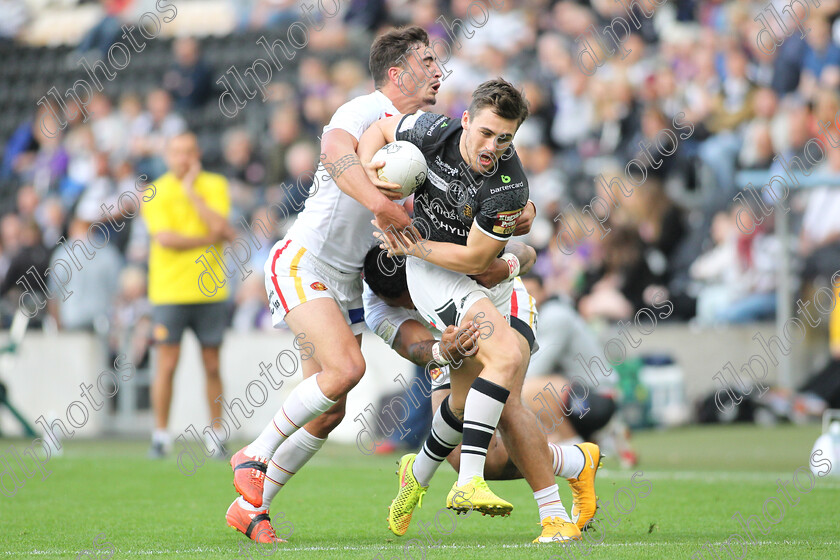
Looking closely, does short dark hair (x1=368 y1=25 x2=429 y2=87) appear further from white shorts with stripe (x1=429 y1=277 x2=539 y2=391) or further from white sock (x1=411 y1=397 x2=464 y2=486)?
white sock (x1=411 y1=397 x2=464 y2=486)

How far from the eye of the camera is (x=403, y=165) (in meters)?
5.08

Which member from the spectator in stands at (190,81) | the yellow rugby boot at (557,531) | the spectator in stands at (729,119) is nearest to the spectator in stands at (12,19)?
the spectator in stands at (190,81)

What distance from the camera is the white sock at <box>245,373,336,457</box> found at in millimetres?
5363

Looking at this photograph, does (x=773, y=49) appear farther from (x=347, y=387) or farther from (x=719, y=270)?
(x=347, y=387)

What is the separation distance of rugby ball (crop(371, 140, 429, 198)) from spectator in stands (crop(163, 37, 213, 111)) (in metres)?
14.2

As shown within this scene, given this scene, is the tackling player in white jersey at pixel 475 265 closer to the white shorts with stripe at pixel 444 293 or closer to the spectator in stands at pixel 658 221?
the white shorts with stripe at pixel 444 293

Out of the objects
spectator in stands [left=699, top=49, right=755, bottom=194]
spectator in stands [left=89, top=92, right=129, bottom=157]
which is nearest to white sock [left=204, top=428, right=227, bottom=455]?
spectator in stands [left=699, top=49, right=755, bottom=194]

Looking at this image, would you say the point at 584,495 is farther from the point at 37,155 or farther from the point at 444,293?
the point at 37,155

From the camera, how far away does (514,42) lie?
50.6ft

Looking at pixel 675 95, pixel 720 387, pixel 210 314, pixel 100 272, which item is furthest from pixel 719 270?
pixel 100 272

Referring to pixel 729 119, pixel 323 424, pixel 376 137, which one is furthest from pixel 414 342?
pixel 729 119

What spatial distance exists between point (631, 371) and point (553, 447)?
18.8ft

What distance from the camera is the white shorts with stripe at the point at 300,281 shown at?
18.3ft

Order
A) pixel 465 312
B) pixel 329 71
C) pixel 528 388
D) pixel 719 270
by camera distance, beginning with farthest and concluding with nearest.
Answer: pixel 329 71 < pixel 719 270 < pixel 528 388 < pixel 465 312
